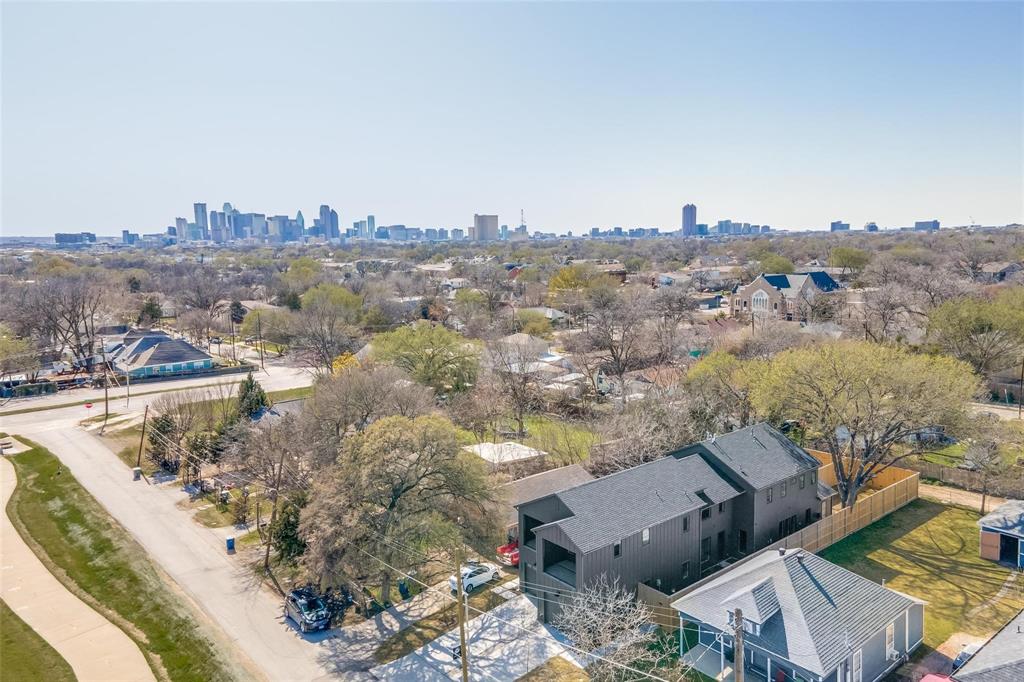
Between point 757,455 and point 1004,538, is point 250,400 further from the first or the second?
point 1004,538

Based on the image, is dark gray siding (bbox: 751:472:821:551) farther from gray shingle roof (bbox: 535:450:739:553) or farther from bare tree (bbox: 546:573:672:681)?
bare tree (bbox: 546:573:672:681)

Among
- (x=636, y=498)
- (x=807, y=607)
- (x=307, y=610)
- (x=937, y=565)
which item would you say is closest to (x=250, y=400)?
(x=307, y=610)

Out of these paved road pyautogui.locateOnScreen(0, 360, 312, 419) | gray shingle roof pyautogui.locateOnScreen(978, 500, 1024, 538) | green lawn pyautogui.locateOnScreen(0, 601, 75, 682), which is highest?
gray shingle roof pyautogui.locateOnScreen(978, 500, 1024, 538)

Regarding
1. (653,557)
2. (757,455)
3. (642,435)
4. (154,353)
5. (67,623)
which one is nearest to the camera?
(653,557)

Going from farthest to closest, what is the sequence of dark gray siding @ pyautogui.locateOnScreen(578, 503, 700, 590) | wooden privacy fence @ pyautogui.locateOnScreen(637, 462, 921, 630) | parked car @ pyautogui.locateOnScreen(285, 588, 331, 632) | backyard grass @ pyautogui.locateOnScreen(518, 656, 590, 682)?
parked car @ pyautogui.locateOnScreen(285, 588, 331, 632) → wooden privacy fence @ pyautogui.locateOnScreen(637, 462, 921, 630) → dark gray siding @ pyautogui.locateOnScreen(578, 503, 700, 590) → backyard grass @ pyautogui.locateOnScreen(518, 656, 590, 682)

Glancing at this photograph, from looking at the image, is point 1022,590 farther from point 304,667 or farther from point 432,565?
point 304,667

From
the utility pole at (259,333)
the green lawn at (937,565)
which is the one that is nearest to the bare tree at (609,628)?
the green lawn at (937,565)

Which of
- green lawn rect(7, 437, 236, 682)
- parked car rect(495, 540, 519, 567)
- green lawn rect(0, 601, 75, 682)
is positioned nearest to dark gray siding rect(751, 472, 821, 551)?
parked car rect(495, 540, 519, 567)
